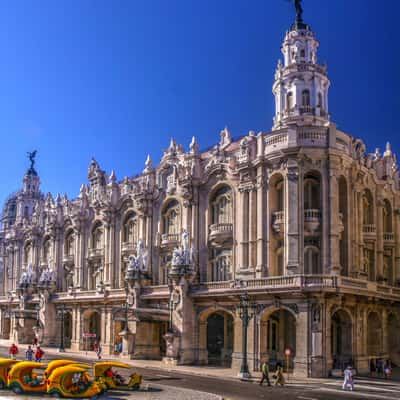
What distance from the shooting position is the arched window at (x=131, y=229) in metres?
64.8

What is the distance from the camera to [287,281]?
4444 cm

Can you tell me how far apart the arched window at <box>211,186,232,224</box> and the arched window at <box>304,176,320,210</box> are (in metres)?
7.49

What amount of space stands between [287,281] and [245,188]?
10.1 m

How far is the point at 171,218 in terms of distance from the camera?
199 feet

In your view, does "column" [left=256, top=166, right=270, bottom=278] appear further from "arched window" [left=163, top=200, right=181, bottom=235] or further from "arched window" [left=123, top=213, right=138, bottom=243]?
"arched window" [left=123, top=213, right=138, bottom=243]

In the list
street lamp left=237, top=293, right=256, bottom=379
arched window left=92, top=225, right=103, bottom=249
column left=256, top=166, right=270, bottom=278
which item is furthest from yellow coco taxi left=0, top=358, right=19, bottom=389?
arched window left=92, top=225, right=103, bottom=249

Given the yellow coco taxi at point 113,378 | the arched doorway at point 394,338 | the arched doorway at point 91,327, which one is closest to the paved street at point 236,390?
the yellow coco taxi at point 113,378

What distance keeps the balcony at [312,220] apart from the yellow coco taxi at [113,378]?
66.5 feet

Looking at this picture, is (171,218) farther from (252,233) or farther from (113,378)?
(113,378)

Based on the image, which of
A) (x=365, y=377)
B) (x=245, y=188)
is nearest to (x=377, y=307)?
(x=365, y=377)

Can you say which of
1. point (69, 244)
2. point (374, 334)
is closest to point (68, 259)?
point (69, 244)

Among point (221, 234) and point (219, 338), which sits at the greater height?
point (221, 234)

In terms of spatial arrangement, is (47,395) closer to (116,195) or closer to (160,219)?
(160,219)

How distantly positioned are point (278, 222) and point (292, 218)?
166 cm
